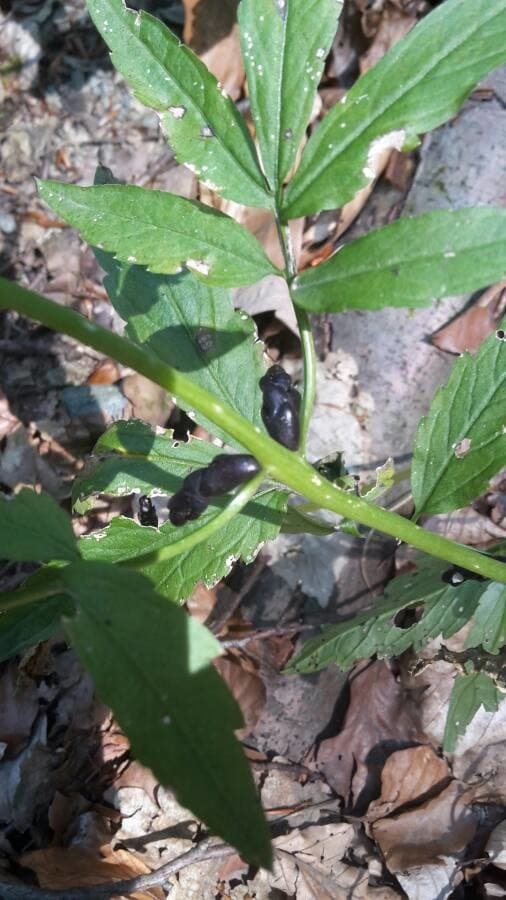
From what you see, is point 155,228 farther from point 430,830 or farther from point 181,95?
point 430,830

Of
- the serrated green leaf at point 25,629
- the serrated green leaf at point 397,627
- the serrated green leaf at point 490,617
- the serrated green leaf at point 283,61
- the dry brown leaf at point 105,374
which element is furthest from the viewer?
the dry brown leaf at point 105,374

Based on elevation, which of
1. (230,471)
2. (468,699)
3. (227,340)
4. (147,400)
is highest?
(230,471)

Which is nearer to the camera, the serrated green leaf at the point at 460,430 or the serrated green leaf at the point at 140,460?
the serrated green leaf at the point at 460,430

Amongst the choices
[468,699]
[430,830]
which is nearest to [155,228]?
[468,699]

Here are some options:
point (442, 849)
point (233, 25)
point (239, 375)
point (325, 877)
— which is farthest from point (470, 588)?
point (233, 25)

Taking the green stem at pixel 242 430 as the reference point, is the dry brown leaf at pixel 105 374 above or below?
below

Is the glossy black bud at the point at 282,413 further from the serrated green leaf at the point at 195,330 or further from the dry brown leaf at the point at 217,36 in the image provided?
the dry brown leaf at the point at 217,36

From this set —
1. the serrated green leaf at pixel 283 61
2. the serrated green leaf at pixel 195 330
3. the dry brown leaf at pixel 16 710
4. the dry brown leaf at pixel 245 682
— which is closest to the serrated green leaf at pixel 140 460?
the serrated green leaf at pixel 195 330
